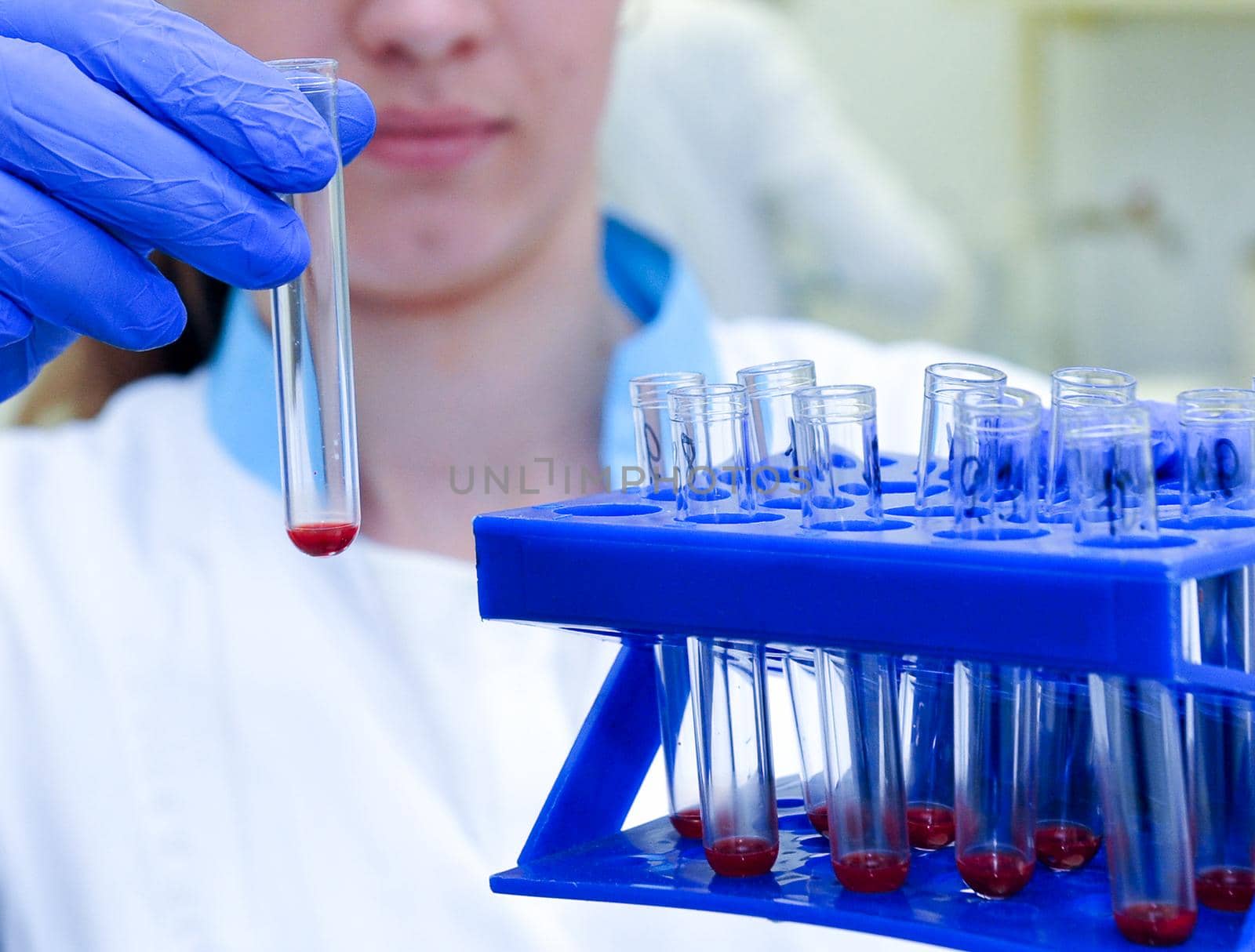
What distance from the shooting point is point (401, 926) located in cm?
105

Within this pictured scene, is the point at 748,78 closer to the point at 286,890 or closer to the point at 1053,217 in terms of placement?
the point at 1053,217

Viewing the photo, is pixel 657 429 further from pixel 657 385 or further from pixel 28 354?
pixel 28 354

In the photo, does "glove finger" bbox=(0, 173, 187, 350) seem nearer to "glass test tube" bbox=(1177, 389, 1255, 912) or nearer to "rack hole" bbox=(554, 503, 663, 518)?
"rack hole" bbox=(554, 503, 663, 518)

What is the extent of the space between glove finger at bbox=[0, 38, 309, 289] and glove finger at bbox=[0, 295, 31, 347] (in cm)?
8

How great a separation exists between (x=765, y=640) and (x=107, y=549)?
2.51 feet

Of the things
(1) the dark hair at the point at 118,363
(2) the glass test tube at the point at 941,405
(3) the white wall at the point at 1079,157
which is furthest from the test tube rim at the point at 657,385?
(3) the white wall at the point at 1079,157

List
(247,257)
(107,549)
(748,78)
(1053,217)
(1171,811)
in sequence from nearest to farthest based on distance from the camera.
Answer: (1171,811)
(247,257)
(107,549)
(748,78)
(1053,217)

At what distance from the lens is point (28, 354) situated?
2.97 feet

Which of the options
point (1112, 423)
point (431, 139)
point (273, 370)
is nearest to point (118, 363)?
point (273, 370)

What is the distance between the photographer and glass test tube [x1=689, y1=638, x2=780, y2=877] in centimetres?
67

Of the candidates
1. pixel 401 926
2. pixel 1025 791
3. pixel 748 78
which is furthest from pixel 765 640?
pixel 748 78

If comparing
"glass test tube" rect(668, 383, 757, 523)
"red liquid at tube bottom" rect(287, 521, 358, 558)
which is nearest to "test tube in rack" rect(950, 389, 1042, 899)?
"glass test tube" rect(668, 383, 757, 523)

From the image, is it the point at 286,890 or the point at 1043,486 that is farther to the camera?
the point at 286,890

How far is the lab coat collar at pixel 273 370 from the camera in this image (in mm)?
1220
